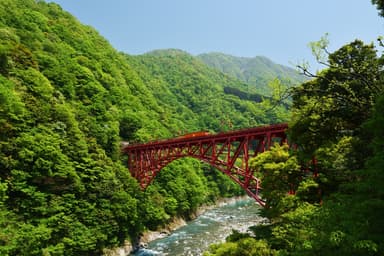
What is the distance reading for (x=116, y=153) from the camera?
36.7m

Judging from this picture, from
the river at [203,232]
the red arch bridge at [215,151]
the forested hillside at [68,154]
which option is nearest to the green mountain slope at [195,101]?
the forested hillside at [68,154]

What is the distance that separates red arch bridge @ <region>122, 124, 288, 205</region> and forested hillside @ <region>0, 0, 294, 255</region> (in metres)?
2.48

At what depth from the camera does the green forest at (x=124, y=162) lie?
8.62 meters

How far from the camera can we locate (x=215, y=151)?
91.1ft

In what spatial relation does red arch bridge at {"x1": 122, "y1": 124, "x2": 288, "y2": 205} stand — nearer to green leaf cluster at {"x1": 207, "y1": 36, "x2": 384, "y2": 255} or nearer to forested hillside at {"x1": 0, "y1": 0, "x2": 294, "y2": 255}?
forested hillside at {"x1": 0, "y1": 0, "x2": 294, "y2": 255}

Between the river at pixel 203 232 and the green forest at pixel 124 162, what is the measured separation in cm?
250

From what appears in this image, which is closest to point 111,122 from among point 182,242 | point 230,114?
point 182,242

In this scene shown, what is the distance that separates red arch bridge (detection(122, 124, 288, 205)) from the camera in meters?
22.2

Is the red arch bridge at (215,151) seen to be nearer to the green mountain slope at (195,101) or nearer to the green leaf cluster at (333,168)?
the green leaf cluster at (333,168)

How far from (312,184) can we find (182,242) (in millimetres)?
23750

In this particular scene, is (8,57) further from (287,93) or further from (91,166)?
(287,93)

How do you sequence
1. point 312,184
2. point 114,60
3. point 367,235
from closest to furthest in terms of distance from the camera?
point 367,235, point 312,184, point 114,60

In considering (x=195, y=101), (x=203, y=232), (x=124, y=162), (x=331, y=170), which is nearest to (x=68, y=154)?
(x=124, y=162)

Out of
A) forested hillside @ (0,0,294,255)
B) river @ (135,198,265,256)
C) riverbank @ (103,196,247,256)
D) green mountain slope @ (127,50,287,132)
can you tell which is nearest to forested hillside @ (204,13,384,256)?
forested hillside @ (0,0,294,255)
